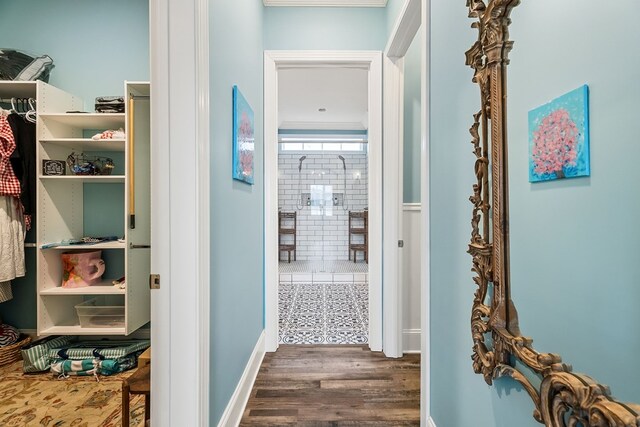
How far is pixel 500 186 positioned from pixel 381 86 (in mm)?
1896

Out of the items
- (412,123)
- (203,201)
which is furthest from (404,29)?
(203,201)

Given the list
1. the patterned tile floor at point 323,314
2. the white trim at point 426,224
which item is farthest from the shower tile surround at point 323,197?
the white trim at point 426,224

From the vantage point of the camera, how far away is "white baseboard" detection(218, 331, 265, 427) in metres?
1.53

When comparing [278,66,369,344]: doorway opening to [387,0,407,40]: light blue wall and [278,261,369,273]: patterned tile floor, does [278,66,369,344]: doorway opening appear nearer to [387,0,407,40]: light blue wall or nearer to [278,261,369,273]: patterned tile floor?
[278,261,369,273]: patterned tile floor

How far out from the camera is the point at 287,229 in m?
6.94

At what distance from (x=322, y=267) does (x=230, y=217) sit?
456cm

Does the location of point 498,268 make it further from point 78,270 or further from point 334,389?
point 78,270

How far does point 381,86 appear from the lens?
2486 millimetres

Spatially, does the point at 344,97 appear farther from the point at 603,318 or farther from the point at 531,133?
the point at 603,318

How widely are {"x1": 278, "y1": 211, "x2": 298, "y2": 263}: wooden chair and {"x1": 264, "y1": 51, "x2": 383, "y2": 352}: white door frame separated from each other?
419 centimetres

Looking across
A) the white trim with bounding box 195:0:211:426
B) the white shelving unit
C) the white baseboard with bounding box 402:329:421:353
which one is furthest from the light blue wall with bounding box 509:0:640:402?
the white shelving unit

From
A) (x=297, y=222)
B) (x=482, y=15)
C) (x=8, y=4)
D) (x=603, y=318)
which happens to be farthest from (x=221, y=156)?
(x=297, y=222)

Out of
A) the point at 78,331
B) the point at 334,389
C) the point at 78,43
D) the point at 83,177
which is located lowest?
the point at 334,389

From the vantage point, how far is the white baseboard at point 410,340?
251 centimetres
